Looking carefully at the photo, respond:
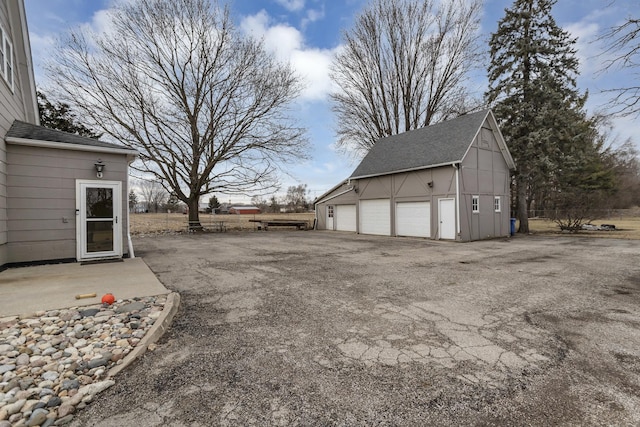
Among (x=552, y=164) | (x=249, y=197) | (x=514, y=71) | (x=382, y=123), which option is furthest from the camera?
(x=382, y=123)

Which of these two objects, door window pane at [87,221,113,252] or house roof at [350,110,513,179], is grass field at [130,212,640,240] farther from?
door window pane at [87,221,113,252]

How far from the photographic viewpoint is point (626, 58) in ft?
16.5

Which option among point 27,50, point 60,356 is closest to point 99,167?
point 27,50

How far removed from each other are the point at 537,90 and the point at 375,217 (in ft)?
33.8

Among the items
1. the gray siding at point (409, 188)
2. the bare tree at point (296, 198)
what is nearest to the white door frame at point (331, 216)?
the gray siding at point (409, 188)

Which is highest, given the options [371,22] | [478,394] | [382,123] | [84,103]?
[371,22]

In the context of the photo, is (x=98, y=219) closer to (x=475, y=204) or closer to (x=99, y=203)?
(x=99, y=203)

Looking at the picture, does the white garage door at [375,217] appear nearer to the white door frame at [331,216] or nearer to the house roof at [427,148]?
the house roof at [427,148]

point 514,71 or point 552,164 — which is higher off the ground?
point 514,71

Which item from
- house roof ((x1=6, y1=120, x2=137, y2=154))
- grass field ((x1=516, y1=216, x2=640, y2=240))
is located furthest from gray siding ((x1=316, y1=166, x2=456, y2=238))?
house roof ((x1=6, y1=120, x2=137, y2=154))

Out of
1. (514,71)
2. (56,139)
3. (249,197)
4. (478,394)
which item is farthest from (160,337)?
(514,71)

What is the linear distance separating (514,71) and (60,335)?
66.1ft

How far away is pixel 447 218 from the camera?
12984 millimetres

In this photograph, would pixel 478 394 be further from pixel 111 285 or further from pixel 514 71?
pixel 514 71
